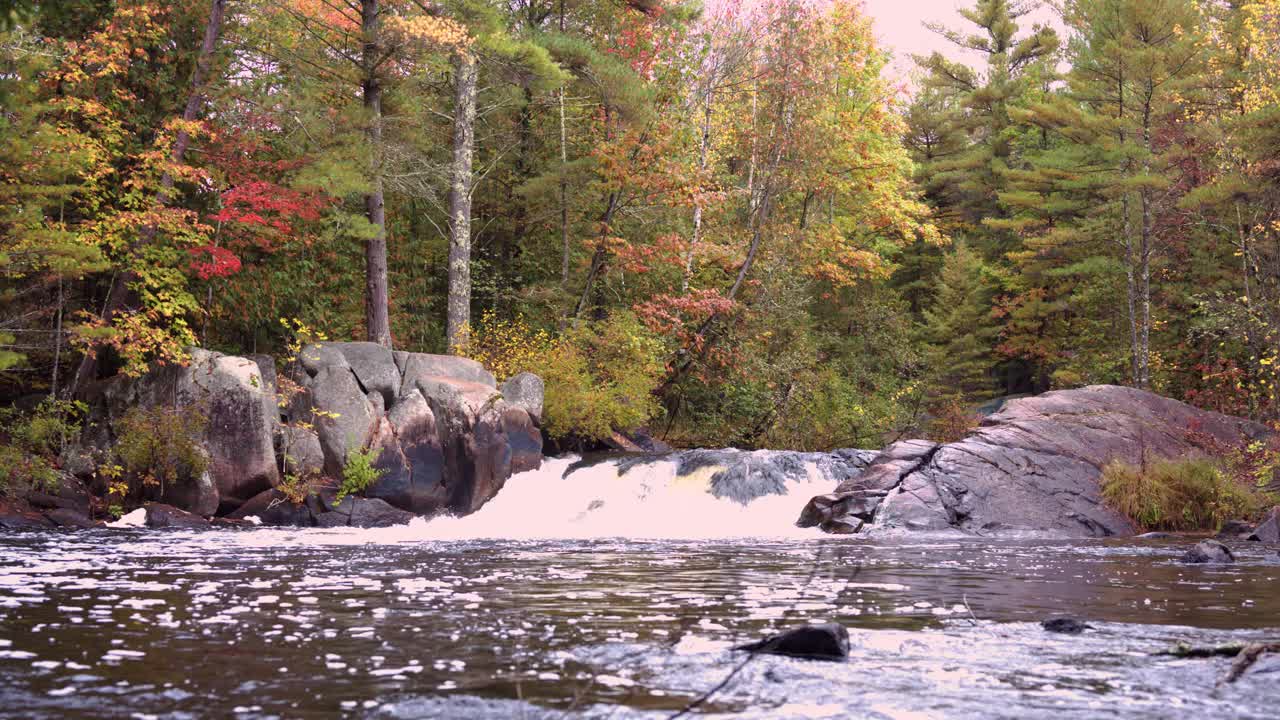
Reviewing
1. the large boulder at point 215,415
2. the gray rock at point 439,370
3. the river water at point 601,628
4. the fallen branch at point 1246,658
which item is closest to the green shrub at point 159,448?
the large boulder at point 215,415

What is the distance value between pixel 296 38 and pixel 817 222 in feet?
53.9

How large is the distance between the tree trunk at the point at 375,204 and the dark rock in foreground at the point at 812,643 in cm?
1662

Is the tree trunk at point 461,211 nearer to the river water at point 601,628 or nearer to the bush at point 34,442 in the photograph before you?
the bush at point 34,442

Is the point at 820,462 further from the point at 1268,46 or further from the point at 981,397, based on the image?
the point at 981,397

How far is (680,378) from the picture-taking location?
2838 centimetres

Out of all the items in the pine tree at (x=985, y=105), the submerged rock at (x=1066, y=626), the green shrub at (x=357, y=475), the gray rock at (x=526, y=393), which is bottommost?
the submerged rock at (x=1066, y=626)

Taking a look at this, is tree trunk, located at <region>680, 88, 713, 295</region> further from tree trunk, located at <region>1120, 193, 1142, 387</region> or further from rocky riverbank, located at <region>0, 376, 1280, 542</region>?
tree trunk, located at <region>1120, 193, 1142, 387</region>

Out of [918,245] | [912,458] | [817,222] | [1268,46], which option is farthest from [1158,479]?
[918,245]

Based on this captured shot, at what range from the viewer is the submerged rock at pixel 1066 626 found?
280 inches

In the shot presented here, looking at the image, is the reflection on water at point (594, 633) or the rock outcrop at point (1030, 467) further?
the rock outcrop at point (1030, 467)

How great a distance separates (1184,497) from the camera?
1761cm

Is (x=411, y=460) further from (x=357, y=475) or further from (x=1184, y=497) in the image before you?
(x=1184, y=497)

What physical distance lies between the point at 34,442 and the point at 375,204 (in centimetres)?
797

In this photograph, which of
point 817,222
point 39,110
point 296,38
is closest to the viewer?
point 39,110
